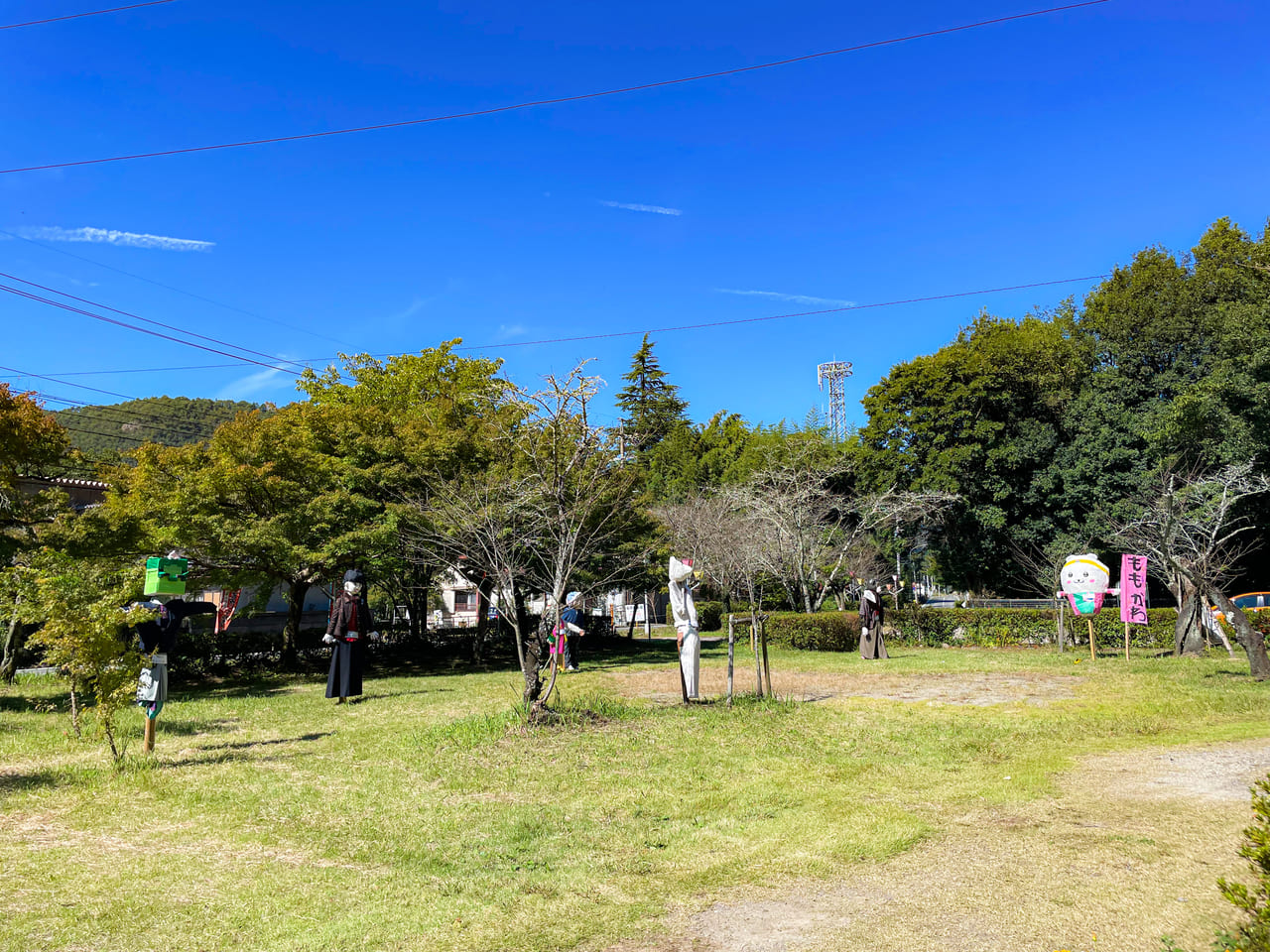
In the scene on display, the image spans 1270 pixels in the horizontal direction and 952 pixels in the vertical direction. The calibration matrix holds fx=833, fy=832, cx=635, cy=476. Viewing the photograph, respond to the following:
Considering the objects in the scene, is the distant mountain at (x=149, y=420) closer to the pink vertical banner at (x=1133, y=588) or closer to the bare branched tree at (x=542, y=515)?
the bare branched tree at (x=542, y=515)

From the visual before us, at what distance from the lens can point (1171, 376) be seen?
2539 centimetres

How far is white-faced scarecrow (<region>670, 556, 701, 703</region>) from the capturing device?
35.0 feet

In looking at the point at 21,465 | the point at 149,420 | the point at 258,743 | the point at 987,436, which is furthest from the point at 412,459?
the point at 149,420

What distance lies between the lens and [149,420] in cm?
3841

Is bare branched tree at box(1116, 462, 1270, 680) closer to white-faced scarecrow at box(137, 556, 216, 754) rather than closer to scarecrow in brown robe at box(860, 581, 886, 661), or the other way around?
scarecrow in brown robe at box(860, 581, 886, 661)

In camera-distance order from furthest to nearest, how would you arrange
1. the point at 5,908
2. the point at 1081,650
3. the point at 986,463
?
the point at 986,463, the point at 1081,650, the point at 5,908

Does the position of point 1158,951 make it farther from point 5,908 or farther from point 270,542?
point 270,542

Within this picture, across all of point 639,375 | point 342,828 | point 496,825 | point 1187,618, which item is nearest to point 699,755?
point 496,825

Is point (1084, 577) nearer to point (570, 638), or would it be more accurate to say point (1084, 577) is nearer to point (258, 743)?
point (570, 638)

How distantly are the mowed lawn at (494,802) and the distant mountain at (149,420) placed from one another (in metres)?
29.4

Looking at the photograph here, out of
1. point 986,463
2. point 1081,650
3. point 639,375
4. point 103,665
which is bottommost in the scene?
point 1081,650

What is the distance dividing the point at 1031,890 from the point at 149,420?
42.3 meters

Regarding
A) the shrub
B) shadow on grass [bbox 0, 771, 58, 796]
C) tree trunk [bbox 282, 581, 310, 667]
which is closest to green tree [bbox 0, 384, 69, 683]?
tree trunk [bbox 282, 581, 310, 667]

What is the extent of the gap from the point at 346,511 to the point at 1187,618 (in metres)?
15.6
